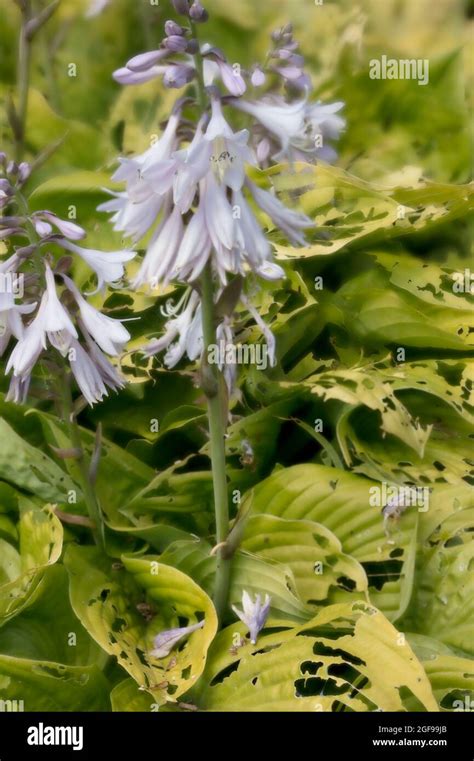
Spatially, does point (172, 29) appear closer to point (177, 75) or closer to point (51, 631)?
point (177, 75)

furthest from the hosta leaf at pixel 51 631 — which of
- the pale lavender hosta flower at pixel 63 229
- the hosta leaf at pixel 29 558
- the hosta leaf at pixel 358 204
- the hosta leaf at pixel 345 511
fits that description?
the hosta leaf at pixel 358 204

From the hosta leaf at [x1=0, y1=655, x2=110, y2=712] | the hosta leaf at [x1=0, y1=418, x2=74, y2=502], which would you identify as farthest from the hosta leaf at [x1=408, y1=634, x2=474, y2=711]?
the hosta leaf at [x1=0, y1=418, x2=74, y2=502]

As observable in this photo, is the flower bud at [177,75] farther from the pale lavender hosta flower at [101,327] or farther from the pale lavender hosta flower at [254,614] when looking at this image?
the pale lavender hosta flower at [254,614]

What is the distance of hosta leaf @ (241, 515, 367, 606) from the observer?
103 cm

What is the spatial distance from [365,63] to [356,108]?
91 millimetres

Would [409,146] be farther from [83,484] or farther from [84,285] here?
[83,484]

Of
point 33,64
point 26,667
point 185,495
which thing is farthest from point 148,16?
point 26,667

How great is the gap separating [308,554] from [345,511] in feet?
0.28

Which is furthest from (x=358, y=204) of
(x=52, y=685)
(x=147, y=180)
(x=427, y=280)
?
(x=52, y=685)

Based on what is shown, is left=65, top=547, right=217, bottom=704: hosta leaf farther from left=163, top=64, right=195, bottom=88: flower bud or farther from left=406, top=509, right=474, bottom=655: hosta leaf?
left=163, top=64, right=195, bottom=88: flower bud

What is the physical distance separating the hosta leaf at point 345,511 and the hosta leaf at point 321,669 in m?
0.12

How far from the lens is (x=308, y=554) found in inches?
A: 41.2

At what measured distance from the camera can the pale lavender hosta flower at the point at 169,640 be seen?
39.4 inches

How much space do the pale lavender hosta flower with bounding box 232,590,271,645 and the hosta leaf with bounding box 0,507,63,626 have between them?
0.22 metres
